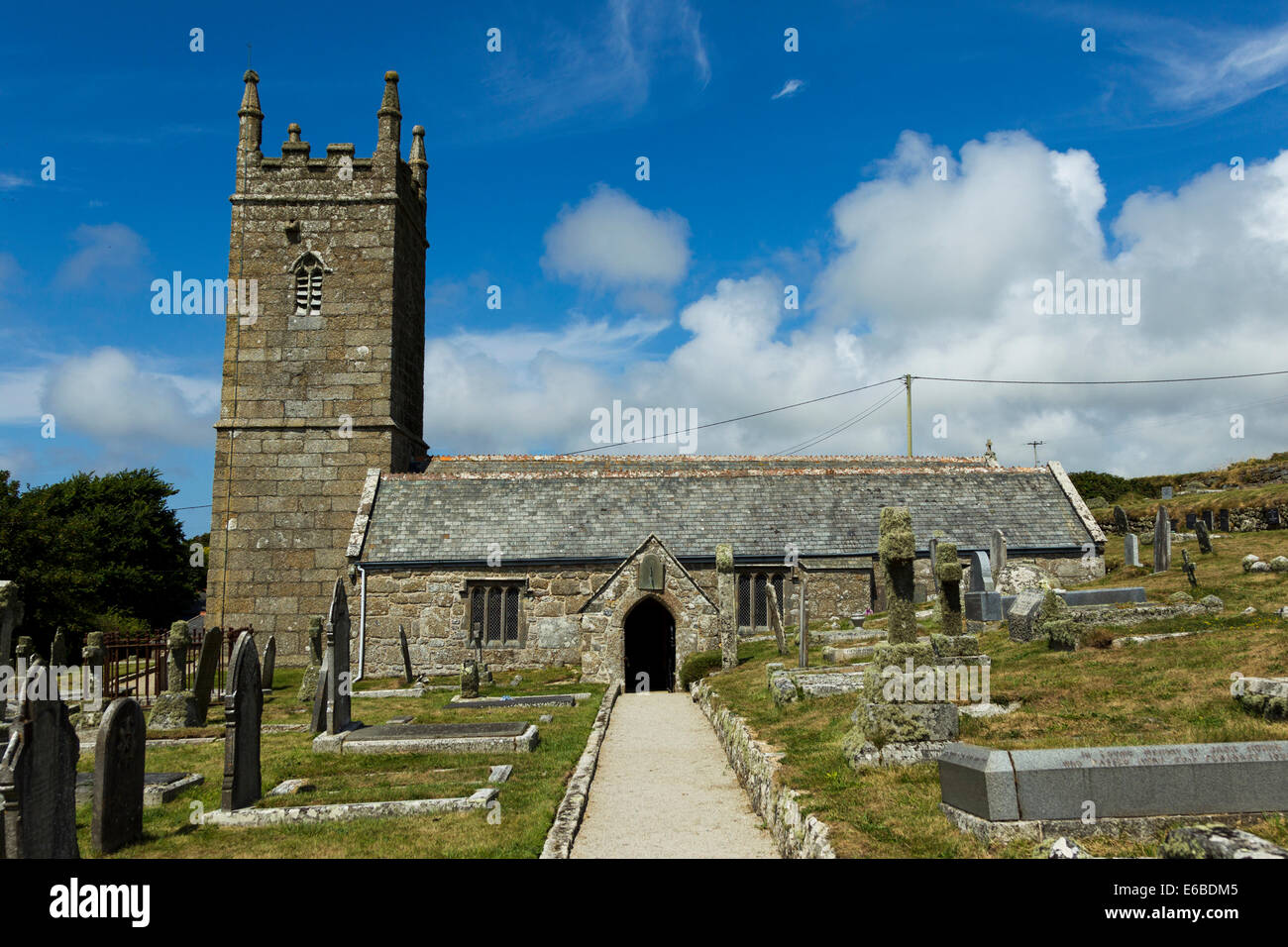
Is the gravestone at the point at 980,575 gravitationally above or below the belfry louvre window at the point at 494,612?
above

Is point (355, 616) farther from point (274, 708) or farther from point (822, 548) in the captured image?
point (822, 548)

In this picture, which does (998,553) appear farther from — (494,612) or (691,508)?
(494,612)

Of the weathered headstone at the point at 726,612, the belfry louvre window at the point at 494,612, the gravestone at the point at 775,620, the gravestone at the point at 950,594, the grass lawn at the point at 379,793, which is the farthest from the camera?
the belfry louvre window at the point at 494,612

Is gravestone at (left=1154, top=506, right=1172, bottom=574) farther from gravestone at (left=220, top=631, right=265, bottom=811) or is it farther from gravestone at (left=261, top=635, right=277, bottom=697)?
gravestone at (left=261, top=635, right=277, bottom=697)

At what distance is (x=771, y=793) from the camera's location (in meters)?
8.99

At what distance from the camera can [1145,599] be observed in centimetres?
1770

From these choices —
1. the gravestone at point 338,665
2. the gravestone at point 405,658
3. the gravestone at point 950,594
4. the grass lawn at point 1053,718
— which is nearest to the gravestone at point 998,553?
the grass lawn at point 1053,718

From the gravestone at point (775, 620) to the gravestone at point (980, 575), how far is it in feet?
17.8

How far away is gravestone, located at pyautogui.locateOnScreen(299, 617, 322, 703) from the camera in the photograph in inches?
781

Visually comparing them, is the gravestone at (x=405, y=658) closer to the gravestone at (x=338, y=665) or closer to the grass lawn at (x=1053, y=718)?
the gravestone at (x=338, y=665)

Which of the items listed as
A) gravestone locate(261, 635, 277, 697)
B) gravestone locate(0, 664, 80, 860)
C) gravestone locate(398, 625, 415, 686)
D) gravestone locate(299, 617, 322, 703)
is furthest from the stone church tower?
gravestone locate(0, 664, 80, 860)

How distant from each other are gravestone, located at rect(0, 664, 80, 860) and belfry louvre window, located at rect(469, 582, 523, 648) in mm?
17622

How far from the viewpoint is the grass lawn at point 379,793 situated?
8078 millimetres
